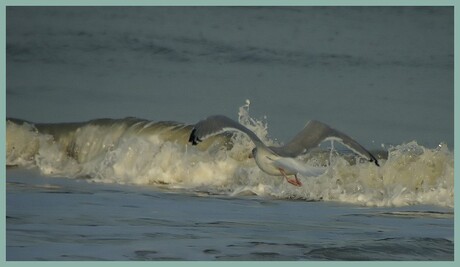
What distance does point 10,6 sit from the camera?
11086 millimetres

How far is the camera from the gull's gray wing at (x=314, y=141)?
1085 cm

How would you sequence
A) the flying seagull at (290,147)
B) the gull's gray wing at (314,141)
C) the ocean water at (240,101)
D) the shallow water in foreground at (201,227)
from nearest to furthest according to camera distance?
the shallow water in foreground at (201,227) → the flying seagull at (290,147) → the gull's gray wing at (314,141) → the ocean water at (240,101)

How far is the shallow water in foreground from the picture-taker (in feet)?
34.8

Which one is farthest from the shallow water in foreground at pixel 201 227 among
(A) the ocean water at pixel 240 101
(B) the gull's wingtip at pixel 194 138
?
(B) the gull's wingtip at pixel 194 138

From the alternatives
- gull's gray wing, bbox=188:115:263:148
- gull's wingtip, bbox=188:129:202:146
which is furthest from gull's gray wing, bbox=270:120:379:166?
gull's wingtip, bbox=188:129:202:146

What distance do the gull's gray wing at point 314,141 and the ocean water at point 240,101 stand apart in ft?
0.21

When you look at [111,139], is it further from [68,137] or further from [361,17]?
[361,17]

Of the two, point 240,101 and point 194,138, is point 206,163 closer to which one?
point 240,101

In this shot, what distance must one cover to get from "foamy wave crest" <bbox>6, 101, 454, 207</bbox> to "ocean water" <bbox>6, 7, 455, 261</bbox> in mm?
12

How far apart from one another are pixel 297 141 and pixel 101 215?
123 centimetres

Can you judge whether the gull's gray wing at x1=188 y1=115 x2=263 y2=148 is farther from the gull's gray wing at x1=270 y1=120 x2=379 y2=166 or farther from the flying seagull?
the gull's gray wing at x1=270 y1=120 x2=379 y2=166

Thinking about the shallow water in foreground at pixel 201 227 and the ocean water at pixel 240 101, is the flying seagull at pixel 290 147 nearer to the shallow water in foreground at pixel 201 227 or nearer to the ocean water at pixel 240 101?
the ocean water at pixel 240 101

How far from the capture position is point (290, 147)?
1085cm

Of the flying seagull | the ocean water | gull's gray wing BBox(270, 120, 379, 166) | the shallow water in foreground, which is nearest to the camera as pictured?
the shallow water in foreground
